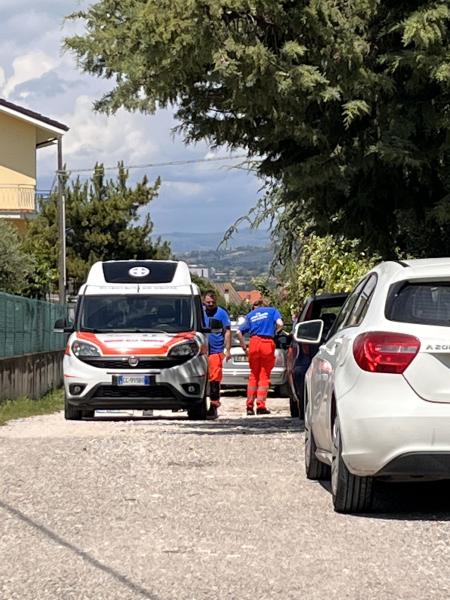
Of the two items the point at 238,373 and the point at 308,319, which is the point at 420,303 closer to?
the point at 308,319


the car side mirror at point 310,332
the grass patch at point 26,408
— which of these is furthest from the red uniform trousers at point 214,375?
the car side mirror at point 310,332

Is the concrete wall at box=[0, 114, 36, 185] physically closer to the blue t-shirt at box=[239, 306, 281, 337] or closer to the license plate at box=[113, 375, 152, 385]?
the blue t-shirt at box=[239, 306, 281, 337]

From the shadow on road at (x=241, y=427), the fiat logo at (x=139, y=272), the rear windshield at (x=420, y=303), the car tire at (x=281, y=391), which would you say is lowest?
the car tire at (x=281, y=391)

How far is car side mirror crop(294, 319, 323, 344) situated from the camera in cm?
1055

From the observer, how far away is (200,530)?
7820 millimetres

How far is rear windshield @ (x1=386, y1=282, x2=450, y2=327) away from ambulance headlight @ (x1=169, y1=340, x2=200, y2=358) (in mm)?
9875

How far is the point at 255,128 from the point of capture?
1358cm

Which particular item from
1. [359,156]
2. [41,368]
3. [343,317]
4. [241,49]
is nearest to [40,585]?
[343,317]

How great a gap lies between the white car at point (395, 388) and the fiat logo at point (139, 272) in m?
10.9

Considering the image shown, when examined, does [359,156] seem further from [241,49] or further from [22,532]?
[22,532]

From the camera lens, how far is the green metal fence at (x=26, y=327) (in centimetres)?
2288

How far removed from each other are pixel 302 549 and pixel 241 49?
19.5 ft

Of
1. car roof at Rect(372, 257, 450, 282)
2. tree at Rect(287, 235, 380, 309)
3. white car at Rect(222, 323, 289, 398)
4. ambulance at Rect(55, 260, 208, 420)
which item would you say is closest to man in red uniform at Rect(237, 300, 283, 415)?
ambulance at Rect(55, 260, 208, 420)

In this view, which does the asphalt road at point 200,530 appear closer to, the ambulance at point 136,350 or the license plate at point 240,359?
the ambulance at point 136,350
